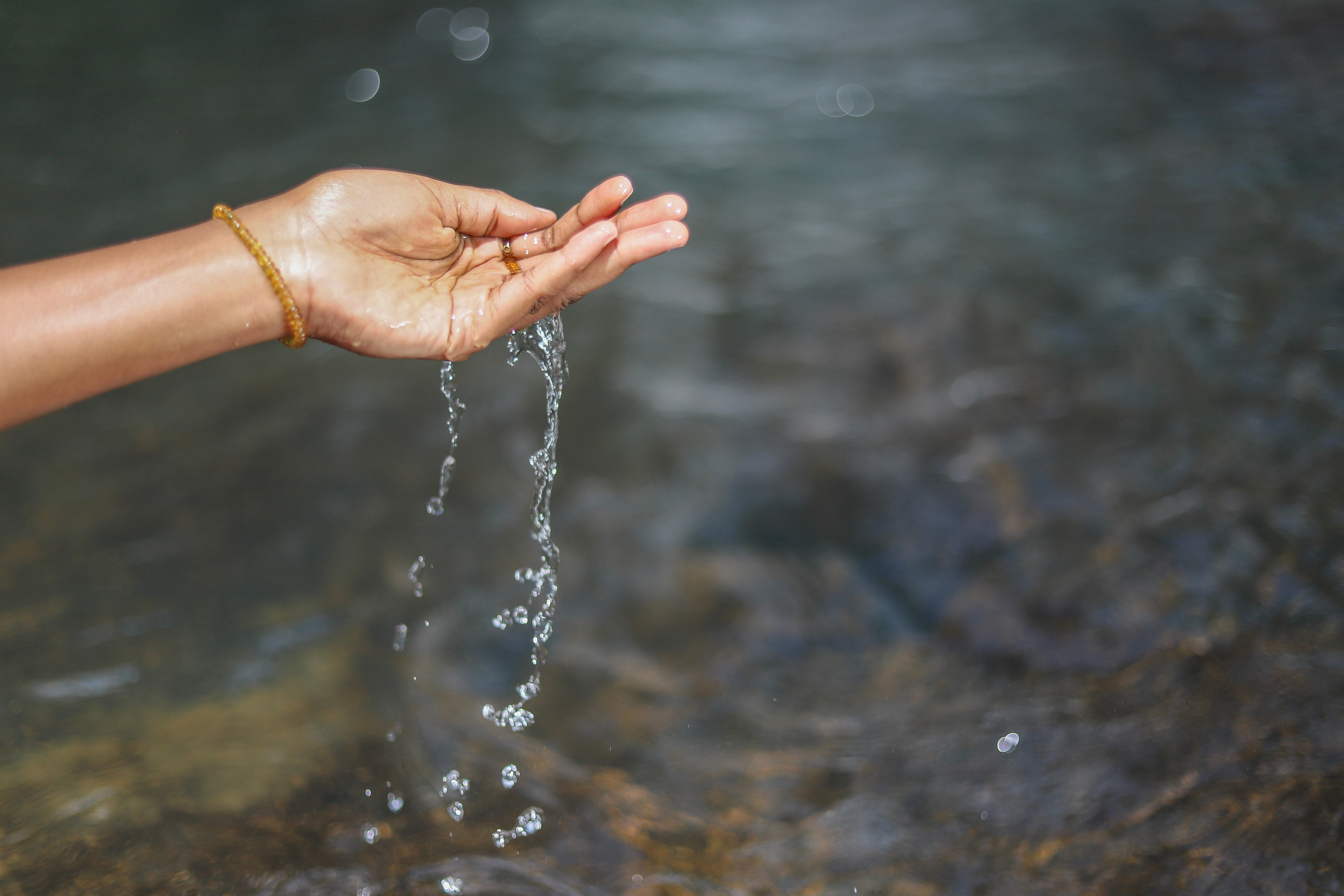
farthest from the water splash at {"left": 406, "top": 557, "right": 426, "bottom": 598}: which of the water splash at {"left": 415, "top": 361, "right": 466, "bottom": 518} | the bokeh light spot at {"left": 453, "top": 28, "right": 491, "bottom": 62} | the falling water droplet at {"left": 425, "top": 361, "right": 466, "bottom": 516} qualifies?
the bokeh light spot at {"left": 453, "top": 28, "right": 491, "bottom": 62}

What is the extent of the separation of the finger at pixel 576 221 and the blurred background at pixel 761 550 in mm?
1606

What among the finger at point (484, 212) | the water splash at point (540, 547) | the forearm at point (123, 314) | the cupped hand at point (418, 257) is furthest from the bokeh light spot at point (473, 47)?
the forearm at point (123, 314)

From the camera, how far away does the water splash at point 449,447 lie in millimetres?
4098

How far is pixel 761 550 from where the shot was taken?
409 cm

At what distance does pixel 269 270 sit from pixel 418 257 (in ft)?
1.45

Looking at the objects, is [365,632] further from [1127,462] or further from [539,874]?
[1127,462]

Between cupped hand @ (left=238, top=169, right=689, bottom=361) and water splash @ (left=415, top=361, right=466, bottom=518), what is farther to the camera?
water splash @ (left=415, top=361, right=466, bottom=518)

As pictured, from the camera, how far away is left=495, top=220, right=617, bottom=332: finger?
2.48 meters

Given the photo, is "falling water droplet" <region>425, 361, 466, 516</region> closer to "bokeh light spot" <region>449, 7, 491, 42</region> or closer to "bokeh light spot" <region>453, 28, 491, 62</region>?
"bokeh light spot" <region>453, 28, 491, 62</region>

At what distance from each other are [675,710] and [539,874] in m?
0.84

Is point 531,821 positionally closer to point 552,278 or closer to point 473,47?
point 552,278

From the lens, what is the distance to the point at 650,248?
2520mm

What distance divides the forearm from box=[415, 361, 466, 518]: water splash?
3.79 ft

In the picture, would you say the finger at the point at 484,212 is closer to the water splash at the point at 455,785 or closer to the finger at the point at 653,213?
the finger at the point at 653,213
